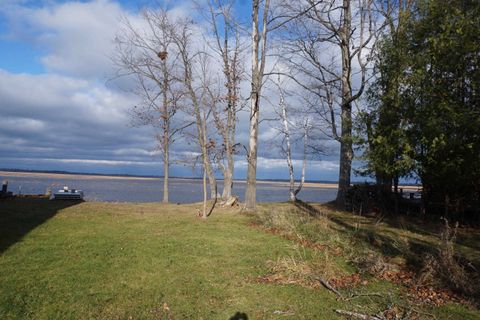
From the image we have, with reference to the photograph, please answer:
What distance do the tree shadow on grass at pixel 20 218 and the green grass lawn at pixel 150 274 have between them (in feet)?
0.14

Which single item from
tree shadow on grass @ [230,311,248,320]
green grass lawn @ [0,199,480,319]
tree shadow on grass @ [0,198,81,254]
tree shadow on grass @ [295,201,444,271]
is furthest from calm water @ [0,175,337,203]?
tree shadow on grass @ [230,311,248,320]

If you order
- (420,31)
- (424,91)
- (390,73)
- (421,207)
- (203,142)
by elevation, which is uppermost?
(420,31)

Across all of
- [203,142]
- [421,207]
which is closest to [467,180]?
[421,207]

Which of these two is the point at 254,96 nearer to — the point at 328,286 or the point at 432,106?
the point at 432,106

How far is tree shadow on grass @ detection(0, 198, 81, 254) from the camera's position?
33.7 feet

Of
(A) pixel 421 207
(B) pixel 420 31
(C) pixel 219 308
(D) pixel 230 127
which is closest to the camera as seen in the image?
(C) pixel 219 308

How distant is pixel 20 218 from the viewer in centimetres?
1338

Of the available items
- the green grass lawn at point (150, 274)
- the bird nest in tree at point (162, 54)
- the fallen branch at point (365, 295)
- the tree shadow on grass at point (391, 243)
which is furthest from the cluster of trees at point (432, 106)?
the bird nest in tree at point (162, 54)

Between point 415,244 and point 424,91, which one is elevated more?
point 424,91

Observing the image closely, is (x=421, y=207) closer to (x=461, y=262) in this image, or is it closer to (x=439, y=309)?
(x=461, y=262)

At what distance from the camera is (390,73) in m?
14.9

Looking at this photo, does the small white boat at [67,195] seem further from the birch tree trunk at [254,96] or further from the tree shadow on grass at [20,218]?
the birch tree trunk at [254,96]

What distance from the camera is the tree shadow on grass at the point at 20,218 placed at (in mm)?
10273

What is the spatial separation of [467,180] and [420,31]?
5.55 metres
